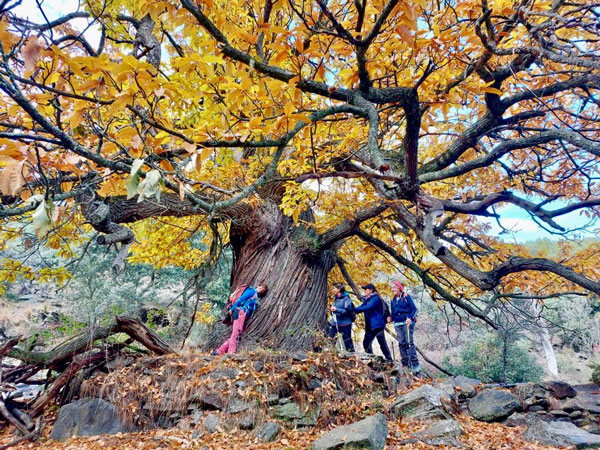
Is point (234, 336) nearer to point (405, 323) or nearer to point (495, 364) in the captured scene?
point (405, 323)

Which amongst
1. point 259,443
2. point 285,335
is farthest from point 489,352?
point 259,443

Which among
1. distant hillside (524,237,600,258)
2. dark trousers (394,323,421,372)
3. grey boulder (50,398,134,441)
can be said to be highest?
distant hillside (524,237,600,258)

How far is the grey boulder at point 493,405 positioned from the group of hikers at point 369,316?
50.9 inches

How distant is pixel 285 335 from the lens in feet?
18.4

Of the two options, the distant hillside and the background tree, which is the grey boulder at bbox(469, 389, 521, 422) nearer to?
the background tree

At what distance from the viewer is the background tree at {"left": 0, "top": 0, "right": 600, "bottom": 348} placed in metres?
2.03

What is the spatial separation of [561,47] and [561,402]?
3.94 meters

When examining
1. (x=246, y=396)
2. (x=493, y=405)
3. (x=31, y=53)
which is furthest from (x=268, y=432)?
(x=31, y=53)

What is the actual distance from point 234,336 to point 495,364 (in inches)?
354

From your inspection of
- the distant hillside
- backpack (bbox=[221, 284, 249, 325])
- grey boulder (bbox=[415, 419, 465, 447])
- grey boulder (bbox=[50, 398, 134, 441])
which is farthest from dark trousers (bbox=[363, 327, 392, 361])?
grey boulder (bbox=[50, 398, 134, 441])

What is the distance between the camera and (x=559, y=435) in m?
3.22

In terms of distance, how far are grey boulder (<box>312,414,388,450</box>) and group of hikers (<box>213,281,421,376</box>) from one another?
2.28m

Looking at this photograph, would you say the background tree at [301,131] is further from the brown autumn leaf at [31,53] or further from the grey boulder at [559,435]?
the grey boulder at [559,435]

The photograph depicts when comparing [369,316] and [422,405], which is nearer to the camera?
[422,405]
